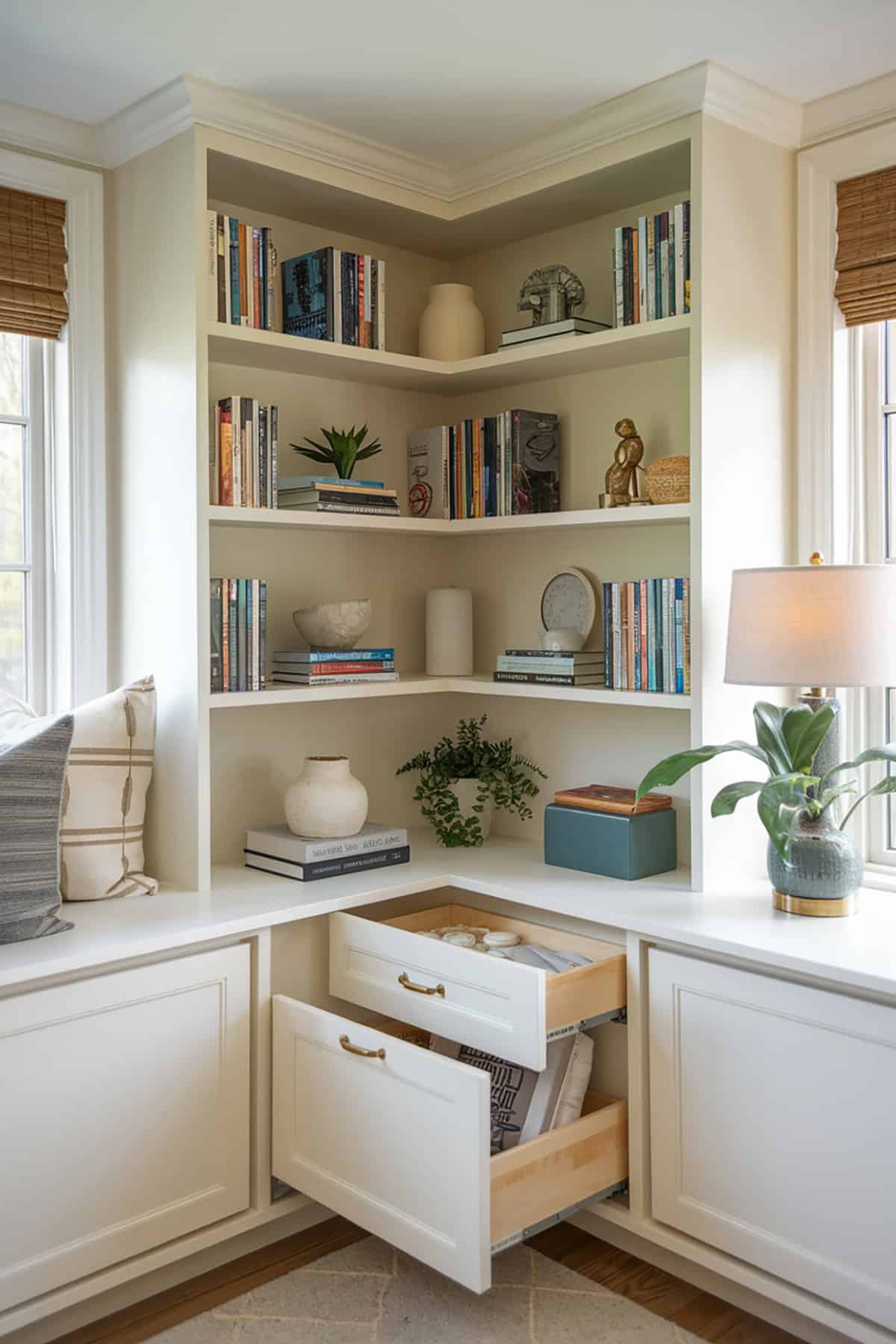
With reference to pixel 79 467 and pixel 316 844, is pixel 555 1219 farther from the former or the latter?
pixel 79 467

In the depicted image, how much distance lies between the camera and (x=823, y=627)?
2.11m

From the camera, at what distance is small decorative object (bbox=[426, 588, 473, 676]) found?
3027mm

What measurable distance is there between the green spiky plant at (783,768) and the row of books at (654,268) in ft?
2.87

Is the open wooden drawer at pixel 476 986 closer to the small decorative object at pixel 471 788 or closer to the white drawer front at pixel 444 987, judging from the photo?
the white drawer front at pixel 444 987

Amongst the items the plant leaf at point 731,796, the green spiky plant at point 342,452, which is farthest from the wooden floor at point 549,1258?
the green spiky plant at point 342,452

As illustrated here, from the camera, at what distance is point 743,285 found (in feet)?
8.07

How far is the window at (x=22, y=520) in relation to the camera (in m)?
2.62

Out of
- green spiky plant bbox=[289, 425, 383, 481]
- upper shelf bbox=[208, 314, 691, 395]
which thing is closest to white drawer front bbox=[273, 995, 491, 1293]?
green spiky plant bbox=[289, 425, 383, 481]

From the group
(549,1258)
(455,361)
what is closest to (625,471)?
(455,361)

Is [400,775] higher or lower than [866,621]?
lower

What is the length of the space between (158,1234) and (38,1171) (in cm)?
31

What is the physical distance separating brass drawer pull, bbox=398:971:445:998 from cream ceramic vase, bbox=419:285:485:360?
1.56m

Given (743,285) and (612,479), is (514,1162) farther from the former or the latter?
(743,285)

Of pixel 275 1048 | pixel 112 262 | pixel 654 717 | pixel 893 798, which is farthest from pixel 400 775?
pixel 112 262
